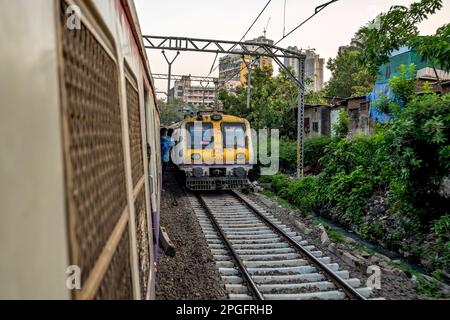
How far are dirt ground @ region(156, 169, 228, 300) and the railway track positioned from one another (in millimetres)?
189

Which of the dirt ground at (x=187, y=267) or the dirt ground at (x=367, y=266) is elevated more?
the dirt ground at (x=187, y=267)

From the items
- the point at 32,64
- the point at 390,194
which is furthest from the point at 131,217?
the point at 390,194

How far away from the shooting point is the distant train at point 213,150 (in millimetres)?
12250

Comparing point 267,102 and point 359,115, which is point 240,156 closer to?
point 359,115

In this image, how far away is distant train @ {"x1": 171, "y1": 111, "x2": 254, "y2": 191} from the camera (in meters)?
12.2

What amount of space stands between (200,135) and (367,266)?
7.27 m

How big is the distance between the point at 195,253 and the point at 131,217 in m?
5.04

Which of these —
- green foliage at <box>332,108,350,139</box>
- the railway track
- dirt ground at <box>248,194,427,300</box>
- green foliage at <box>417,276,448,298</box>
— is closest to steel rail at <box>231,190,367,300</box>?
the railway track

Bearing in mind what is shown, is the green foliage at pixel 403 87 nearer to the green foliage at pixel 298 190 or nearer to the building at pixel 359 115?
the green foliage at pixel 298 190

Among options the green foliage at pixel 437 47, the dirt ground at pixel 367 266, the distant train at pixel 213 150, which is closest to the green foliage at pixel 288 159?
the distant train at pixel 213 150

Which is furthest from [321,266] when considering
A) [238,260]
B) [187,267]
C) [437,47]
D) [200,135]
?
[200,135]

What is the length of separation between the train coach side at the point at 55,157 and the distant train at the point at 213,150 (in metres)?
10.5

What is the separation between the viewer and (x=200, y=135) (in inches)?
487

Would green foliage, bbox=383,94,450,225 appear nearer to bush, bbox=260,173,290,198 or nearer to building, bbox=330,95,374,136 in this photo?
bush, bbox=260,173,290,198
